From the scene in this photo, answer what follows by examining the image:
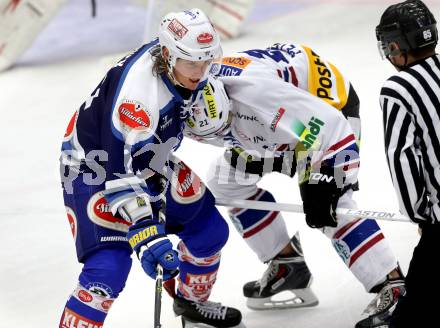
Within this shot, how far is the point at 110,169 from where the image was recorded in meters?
2.80

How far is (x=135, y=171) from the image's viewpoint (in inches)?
111

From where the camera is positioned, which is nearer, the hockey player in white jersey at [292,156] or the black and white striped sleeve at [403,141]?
the black and white striped sleeve at [403,141]

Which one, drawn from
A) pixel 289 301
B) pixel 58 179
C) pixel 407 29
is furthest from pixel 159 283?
pixel 58 179

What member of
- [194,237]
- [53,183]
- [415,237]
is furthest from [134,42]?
Result: [194,237]

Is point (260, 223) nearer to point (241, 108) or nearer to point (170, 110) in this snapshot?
point (241, 108)

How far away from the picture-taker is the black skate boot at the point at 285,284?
11.5 ft

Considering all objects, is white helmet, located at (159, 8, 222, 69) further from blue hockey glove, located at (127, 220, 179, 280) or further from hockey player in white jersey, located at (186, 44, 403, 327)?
blue hockey glove, located at (127, 220, 179, 280)

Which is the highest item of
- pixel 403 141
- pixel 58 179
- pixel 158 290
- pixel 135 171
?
pixel 403 141

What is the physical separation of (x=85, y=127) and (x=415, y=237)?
1473 millimetres

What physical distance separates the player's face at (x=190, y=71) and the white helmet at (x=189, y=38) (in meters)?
0.02

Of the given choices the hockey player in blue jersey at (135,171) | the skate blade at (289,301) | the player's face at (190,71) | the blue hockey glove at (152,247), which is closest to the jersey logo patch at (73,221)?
the hockey player in blue jersey at (135,171)

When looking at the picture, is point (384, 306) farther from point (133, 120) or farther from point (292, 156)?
point (133, 120)

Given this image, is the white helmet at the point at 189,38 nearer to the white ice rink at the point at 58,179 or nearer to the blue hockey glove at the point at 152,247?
the blue hockey glove at the point at 152,247

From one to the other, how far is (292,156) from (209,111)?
40cm
